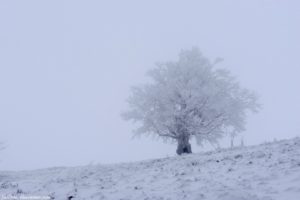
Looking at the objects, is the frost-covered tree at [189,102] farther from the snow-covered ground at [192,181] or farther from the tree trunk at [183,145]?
the snow-covered ground at [192,181]

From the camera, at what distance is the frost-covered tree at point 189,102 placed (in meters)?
39.8

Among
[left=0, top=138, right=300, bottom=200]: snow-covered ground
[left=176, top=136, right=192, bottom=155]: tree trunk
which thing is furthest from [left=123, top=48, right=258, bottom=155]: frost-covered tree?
[left=0, top=138, right=300, bottom=200]: snow-covered ground

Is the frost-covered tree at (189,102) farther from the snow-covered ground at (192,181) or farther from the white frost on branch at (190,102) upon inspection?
the snow-covered ground at (192,181)

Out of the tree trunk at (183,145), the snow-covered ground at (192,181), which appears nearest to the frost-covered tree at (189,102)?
the tree trunk at (183,145)

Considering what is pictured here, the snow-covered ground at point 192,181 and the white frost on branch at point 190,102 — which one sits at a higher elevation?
the white frost on branch at point 190,102

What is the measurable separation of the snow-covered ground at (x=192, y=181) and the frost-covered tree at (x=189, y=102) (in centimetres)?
1028

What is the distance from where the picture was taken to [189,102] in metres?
39.4

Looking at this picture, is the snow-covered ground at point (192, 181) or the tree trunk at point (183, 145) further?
the tree trunk at point (183, 145)

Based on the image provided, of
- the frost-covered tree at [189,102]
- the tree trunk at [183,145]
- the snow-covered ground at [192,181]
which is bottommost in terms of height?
the snow-covered ground at [192,181]

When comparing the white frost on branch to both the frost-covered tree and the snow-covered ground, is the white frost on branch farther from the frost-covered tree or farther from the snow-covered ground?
the snow-covered ground

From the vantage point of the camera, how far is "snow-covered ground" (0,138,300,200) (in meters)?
18.0

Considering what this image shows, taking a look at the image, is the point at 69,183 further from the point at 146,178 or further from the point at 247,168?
the point at 247,168

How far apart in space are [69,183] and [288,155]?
1184 centimetres

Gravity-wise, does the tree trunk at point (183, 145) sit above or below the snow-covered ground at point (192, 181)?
above
